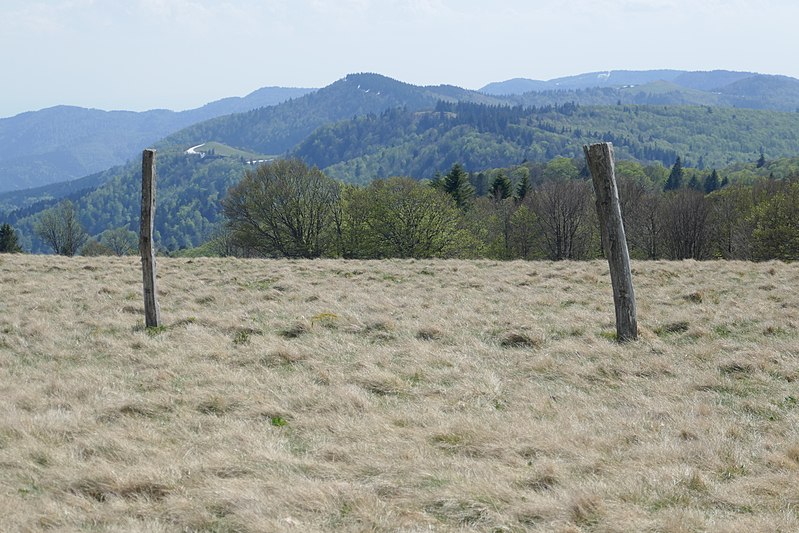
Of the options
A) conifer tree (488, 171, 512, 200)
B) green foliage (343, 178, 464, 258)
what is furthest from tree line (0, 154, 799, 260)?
conifer tree (488, 171, 512, 200)

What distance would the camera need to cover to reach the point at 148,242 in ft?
41.3

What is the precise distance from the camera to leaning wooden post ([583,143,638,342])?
1102 cm

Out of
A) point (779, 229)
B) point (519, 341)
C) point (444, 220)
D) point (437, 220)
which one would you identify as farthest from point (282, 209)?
point (519, 341)

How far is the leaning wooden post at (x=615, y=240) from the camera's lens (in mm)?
11023

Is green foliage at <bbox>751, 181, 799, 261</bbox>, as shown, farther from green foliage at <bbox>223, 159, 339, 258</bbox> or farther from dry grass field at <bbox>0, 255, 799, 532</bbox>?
green foliage at <bbox>223, 159, 339, 258</bbox>

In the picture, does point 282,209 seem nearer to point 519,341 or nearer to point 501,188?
point 501,188

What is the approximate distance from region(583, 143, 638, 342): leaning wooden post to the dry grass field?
1.28 ft

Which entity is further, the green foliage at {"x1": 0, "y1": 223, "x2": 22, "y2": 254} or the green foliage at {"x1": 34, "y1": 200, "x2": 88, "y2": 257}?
the green foliage at {"x1": 34, "y1": 200, "x2": 88, "y2": 257}

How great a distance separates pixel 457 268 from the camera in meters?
22.3

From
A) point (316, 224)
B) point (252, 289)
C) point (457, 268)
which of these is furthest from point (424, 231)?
point (252, 289)

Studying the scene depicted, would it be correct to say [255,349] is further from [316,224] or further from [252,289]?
[316,224]

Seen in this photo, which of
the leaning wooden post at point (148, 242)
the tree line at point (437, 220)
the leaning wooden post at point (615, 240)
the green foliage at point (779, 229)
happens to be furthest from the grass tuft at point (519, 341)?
the green foliage at point (779, 229)

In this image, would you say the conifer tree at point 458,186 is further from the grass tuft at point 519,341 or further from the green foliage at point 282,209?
the grass tuft at point 519,341

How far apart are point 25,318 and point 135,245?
9373 centimetres
